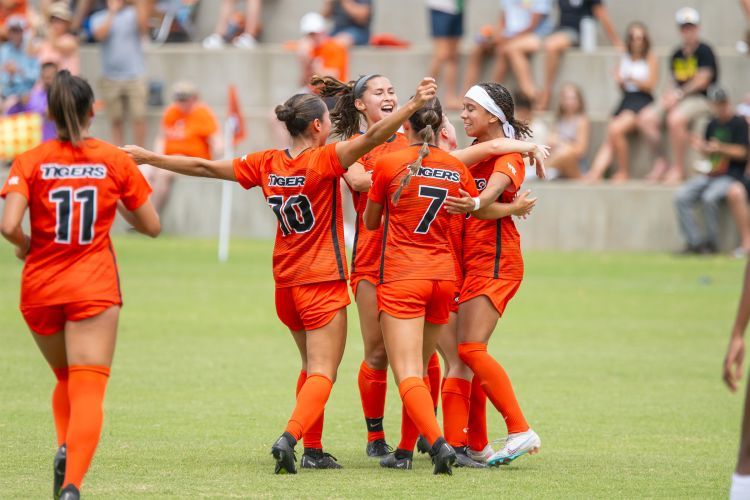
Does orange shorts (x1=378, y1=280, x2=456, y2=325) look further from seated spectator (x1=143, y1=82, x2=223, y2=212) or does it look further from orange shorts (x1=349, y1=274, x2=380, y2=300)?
seated spectator (x1=143, y1=82, x2=223, y2=212)

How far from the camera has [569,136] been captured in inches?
835

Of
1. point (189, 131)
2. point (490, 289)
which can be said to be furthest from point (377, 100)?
point (189, 131)

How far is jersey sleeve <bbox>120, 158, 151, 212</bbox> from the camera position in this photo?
6.42 meters

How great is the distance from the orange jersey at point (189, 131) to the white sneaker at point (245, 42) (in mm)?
3554

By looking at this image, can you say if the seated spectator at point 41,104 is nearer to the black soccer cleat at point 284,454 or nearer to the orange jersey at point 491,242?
the orange jersey at point 491,242

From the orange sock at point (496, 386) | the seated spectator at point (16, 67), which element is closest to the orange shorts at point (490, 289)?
the orange sock at point (496, 386)

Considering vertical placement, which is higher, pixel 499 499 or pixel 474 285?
pixel 474 285

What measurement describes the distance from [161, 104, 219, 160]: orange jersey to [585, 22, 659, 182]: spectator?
6.12 m

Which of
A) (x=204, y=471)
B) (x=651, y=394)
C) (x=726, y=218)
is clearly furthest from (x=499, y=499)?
(x=726, y=218)

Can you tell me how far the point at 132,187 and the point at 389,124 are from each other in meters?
1.39

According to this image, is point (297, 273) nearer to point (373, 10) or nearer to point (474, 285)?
point (474, 285)

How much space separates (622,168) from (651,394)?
35.9 ft

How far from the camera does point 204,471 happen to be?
23.9 ft

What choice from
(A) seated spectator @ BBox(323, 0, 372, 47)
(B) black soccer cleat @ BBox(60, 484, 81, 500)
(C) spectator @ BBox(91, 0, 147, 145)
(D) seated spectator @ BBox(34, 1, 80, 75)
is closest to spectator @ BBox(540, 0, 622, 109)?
(A) seated spectator @ BBox(323, 0, 372, 47)
